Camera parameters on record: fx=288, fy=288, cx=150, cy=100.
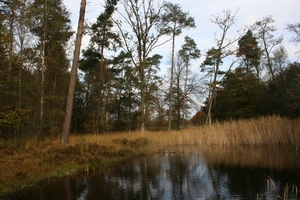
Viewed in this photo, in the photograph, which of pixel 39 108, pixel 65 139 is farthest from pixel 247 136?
pixel 39 108

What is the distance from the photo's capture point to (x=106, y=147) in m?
13.1

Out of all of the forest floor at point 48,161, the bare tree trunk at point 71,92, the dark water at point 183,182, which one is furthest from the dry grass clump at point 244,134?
the bare tree trunk at point 71,92

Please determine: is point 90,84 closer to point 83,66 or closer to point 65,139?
point 83,66

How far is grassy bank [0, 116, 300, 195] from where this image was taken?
817 centimetres

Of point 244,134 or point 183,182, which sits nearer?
point 183,182

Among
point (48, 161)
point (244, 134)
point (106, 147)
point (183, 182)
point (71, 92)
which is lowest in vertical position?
point (183, 182)

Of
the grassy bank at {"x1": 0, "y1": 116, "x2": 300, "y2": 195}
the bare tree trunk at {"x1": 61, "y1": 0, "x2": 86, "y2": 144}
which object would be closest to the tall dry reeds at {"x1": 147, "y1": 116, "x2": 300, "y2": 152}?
the grassy bank at {"x1": 0, "y1": 116, "x2": 300, "y2": 195}

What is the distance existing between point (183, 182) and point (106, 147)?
5.90 metres

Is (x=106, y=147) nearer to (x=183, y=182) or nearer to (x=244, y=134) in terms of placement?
(x=183, y=182)

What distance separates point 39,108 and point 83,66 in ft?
51.5

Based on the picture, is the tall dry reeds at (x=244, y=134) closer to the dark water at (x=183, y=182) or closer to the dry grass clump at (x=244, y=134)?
the dry grass clump at (x=244, y=134)

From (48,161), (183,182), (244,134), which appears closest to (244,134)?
(244,134)

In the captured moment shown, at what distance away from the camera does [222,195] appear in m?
6.37

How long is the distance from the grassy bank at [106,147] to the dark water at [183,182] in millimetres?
657
